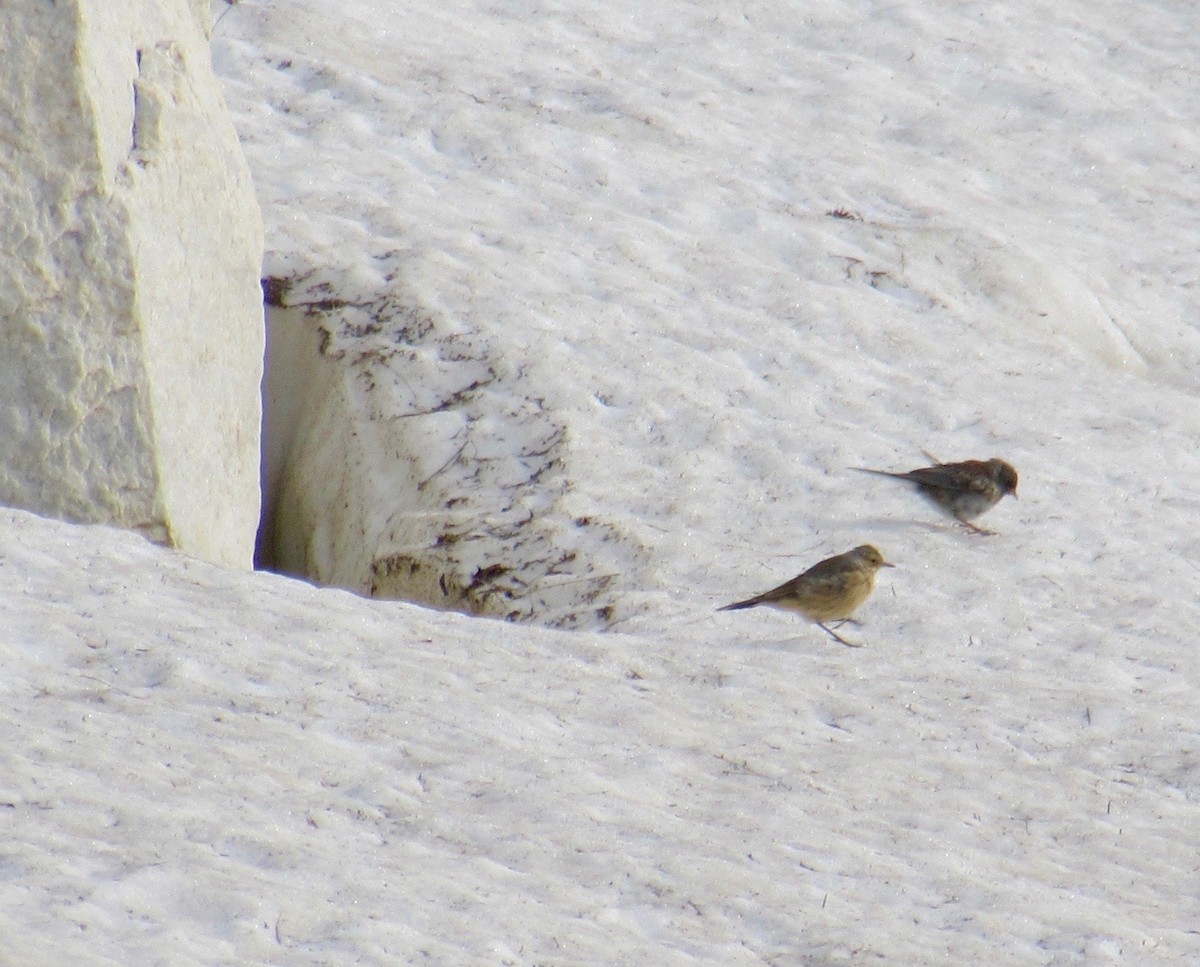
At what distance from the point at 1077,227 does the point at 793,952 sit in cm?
806

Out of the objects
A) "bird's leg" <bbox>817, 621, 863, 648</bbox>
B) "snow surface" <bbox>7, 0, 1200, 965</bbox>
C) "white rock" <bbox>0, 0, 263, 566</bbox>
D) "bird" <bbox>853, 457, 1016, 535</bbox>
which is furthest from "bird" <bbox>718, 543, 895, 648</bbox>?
"white rock" <bbox>0, 0, 263, 566</bbox>

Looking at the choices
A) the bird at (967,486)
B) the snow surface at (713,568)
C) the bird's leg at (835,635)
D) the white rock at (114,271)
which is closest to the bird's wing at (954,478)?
the bird at (967,486)

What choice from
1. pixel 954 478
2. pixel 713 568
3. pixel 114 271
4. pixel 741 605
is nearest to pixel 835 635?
pixel 741 605

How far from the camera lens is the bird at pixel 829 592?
641 centimetres

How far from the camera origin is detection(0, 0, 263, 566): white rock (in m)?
5.76

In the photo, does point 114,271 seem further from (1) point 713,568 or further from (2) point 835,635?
(2) point 835,635

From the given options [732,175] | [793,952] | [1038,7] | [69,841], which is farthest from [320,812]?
[1038,7]

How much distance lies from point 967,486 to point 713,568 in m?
1.24

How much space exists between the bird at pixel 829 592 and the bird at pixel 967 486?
0.83 metres

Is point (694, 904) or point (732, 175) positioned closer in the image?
point (694, 904)

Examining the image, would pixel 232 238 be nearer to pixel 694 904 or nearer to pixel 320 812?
pixel 320 812

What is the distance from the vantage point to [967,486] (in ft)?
24.3

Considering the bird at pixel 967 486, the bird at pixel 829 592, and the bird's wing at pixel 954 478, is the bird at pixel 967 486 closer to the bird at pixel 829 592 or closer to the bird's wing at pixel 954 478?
the bird's wing at pixel 954 478

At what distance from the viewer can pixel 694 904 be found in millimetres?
4090
